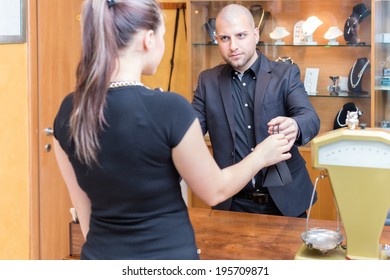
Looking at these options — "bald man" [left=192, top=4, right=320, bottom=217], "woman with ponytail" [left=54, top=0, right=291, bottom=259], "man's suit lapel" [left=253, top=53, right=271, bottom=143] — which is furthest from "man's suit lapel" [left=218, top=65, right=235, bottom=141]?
"woman with ponytail" [left=54, top=0, right=291, bottom=259]

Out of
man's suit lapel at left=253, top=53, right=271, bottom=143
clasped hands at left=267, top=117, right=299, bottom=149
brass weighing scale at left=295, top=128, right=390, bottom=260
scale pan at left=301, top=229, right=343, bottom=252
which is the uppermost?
man's suit lapel at left=253, top=53, right=271, bottom=143

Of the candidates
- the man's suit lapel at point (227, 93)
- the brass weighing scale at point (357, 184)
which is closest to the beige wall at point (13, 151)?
the man's suit lapel at point (227, 93)

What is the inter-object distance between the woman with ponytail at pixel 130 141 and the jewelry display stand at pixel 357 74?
2.97 m

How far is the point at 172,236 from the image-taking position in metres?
1.37

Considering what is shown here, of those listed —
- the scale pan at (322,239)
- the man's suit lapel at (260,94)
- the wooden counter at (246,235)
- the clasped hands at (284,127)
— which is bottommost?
the wooden counter at (246,235)

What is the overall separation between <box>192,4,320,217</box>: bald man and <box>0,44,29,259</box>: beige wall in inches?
47.0

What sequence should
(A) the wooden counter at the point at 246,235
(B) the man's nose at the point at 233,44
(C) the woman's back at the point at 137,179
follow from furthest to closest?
(B) the man's nose at the point at 233,44, (A) the wooden counter at the point at 246,235, (C) the woman's back at the point at 137,179

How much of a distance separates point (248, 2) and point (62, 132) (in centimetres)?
321

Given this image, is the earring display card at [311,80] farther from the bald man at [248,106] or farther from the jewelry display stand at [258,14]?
the bald man at [248,106]

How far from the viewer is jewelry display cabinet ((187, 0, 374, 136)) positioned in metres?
4.21

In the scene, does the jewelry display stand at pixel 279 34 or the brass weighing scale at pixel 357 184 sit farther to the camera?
the jewelry display stand at pixel 279 34

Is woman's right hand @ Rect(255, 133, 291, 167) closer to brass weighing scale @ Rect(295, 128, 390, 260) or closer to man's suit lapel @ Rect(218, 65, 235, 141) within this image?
brass weighing scale @ Rect(295, 128, 390, 260)

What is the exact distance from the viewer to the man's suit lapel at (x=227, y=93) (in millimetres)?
2766
